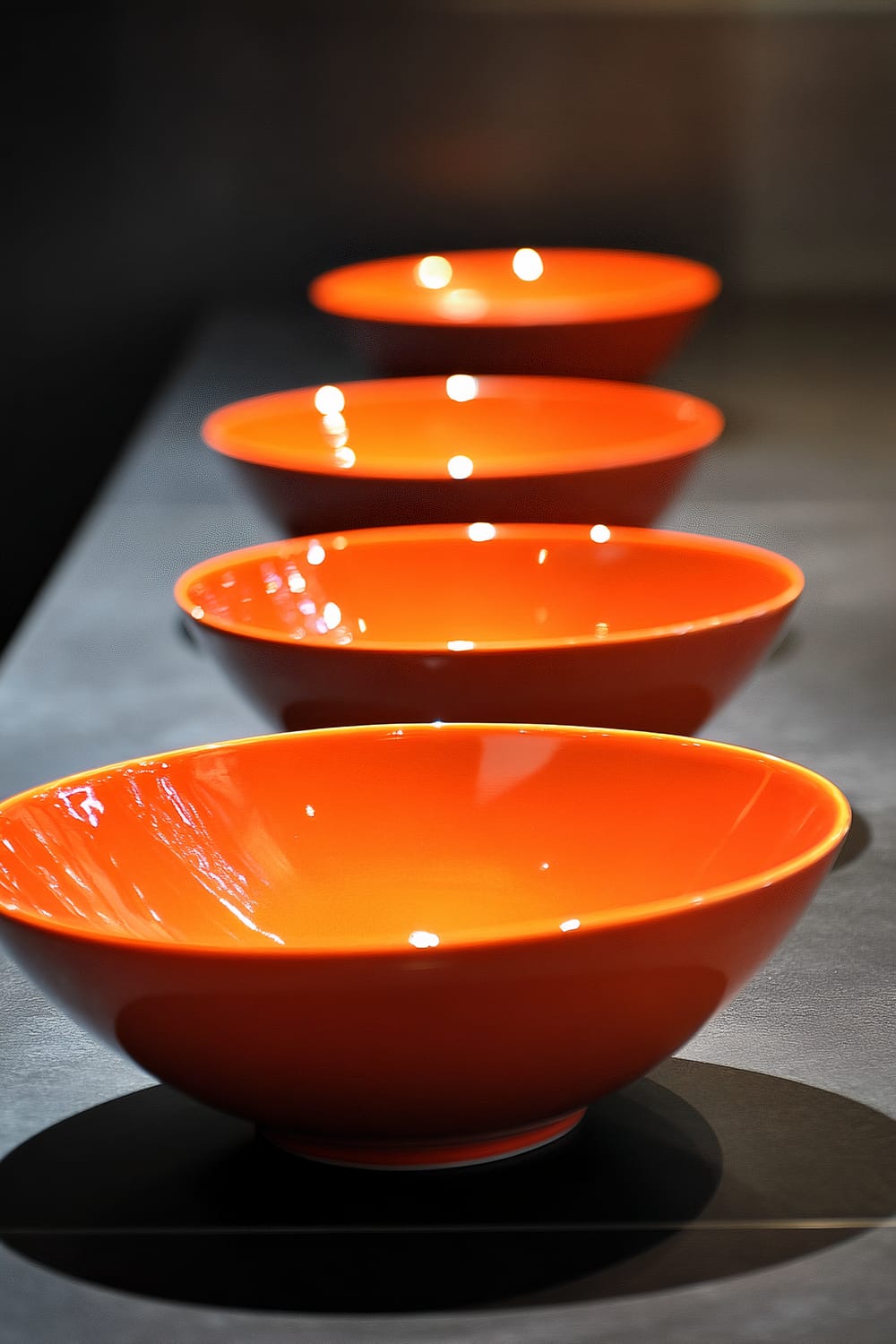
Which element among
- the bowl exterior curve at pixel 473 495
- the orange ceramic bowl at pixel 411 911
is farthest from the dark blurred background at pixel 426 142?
the orange ceramic bowl at pixel 411 911

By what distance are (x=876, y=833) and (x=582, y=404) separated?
0.65 m

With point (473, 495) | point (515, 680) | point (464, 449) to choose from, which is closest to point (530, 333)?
point (464, 449)

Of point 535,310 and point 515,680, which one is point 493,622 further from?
point 535,310

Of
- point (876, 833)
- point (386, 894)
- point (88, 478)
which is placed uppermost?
point (386, 894)

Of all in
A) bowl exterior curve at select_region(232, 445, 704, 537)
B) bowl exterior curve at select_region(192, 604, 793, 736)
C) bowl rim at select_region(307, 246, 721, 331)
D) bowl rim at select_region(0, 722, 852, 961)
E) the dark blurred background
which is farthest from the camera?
the dark blurred background

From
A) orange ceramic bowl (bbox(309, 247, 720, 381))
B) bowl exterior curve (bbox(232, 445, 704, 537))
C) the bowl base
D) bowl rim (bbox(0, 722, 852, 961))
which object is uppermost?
bowl rim (bbox(0, 722, 852, 961))

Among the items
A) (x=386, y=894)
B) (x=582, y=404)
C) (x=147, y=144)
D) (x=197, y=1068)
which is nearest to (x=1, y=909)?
(x=197, y=1068)

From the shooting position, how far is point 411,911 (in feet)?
2.47

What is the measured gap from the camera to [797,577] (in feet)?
3.25

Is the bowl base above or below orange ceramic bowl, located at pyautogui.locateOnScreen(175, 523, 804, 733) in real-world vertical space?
below

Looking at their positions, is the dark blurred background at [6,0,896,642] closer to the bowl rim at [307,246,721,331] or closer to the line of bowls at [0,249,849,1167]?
the bowl rim at [307,246,721,331]

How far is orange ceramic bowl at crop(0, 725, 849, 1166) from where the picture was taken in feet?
1.84

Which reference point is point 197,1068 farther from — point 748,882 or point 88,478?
point 88,478

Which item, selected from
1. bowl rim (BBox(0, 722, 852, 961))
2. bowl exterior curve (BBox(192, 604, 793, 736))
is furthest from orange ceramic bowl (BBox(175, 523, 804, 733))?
bowl rim (BBox(0, 722, 852, 961))
